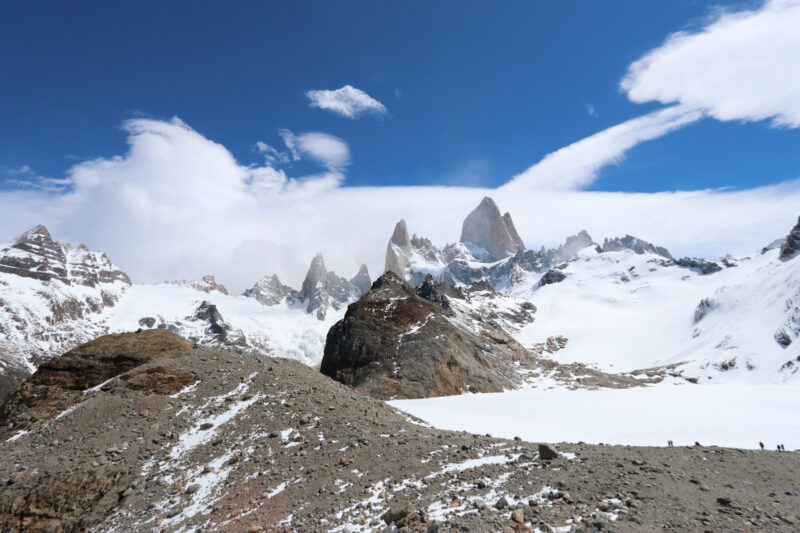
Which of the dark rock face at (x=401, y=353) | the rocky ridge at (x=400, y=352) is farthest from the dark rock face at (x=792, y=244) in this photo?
the dark rock face at (x=401, y=353)

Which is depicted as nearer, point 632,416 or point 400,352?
point 632,416

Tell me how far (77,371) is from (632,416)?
37346 mm

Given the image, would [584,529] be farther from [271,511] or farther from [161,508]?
[161,508]

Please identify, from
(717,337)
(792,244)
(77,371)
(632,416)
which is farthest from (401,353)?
(792,244)

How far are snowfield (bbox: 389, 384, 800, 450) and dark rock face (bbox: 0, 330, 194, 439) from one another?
18330mm

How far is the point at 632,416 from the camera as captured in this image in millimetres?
30094

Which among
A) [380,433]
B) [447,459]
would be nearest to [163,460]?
[380,433]

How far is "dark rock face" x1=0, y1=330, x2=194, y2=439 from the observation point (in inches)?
910

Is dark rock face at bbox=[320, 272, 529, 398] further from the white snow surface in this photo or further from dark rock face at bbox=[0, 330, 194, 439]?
the white snow surface

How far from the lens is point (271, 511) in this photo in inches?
515

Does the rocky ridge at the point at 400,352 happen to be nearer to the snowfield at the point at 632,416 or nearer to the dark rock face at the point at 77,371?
the snowfield at the point at 632,416

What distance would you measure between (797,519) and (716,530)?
2.59 m

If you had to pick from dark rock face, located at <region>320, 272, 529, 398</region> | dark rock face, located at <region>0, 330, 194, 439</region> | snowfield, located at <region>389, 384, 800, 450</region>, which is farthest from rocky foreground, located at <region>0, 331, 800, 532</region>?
dark rock face, located at <region>320, 272, 529, 398</region>

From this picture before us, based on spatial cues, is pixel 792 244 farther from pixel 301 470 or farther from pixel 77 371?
pixel 77 371
